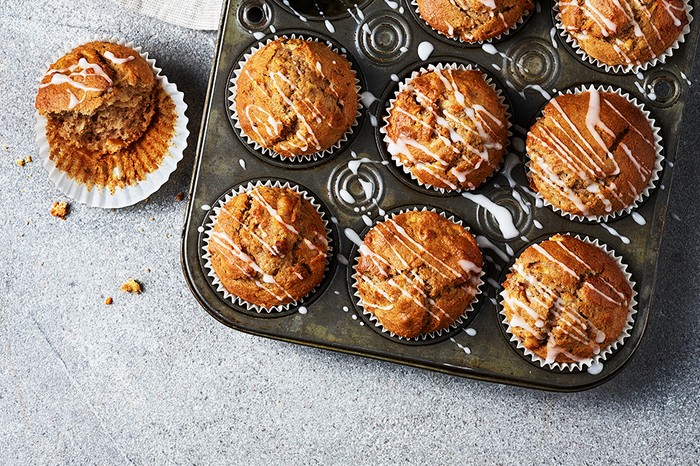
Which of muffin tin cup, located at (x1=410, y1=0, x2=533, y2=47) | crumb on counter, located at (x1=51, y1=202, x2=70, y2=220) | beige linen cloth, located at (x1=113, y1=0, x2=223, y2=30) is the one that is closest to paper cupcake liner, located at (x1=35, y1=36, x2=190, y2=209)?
crumb on counter, located at (x1=51, y1=202, x2=70, y2=220)

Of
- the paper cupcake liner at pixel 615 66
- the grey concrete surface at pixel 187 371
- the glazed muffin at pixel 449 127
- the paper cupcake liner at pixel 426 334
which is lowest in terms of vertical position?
the grey concrete surface at pixel 187 371

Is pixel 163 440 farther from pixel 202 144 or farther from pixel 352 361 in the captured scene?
pixel 202 144

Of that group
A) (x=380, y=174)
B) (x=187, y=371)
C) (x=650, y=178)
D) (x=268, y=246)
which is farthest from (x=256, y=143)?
(x=650, y=178)

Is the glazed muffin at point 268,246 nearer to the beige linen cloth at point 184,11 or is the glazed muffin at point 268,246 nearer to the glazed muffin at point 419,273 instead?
the glazed muffin at point 419,273

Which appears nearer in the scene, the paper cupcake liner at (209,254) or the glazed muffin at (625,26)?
the glazed muffin at (625,26)

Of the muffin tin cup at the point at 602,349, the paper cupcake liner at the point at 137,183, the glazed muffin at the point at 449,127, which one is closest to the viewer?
the glazed muffin at the point at 449,127

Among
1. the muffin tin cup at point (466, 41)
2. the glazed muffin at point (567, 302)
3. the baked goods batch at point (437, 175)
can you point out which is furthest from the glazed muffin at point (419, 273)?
the muffin tin cup at point (466, 41)

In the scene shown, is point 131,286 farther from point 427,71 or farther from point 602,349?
point 602,349
